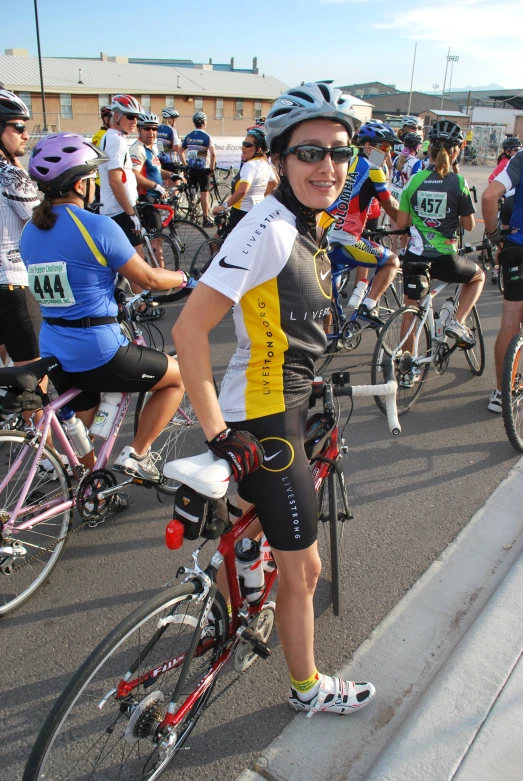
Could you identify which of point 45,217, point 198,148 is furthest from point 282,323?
point 198,148

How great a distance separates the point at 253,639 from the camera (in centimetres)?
233

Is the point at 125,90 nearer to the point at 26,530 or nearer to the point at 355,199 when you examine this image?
the point at 355,199

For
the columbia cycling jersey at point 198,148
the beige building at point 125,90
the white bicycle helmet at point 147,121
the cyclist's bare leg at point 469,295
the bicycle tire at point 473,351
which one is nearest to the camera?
the cyclist's bare leg at point 469,295

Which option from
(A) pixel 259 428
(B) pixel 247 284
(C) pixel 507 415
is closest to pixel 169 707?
(A) pixel 259 428

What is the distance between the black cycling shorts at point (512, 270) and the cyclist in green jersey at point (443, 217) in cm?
54

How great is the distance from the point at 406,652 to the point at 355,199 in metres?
4.63

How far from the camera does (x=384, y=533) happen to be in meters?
3.62


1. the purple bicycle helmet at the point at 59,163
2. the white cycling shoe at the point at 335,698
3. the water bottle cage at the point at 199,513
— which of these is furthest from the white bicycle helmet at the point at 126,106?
the white cycling shoe at the point at 335,698

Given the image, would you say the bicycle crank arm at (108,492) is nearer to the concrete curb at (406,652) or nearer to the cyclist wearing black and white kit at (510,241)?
the concrete curb at (406,652)

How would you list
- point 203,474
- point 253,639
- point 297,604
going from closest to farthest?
point 203,474 → point 297,604 → point 253,639

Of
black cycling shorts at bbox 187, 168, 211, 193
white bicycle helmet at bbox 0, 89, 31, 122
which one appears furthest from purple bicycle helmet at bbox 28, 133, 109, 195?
black cycling shorts at bbox 187, 168, 211, 193

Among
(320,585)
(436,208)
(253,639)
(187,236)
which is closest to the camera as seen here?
(253,639)

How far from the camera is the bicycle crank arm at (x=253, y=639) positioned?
233cm

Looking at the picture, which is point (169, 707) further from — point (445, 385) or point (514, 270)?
point (445, 385)
